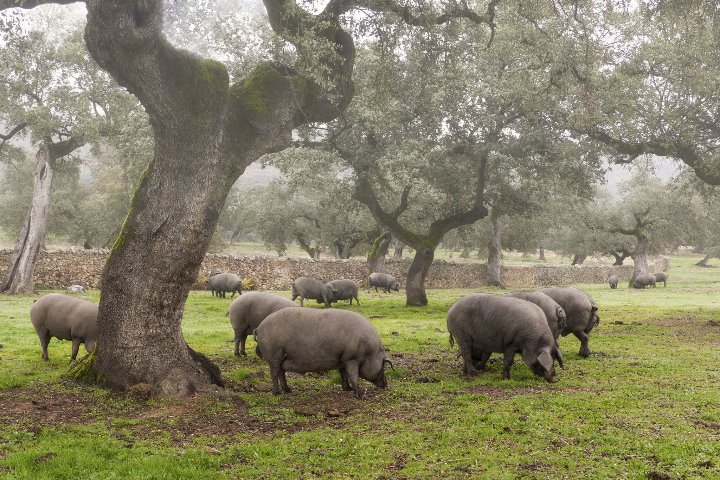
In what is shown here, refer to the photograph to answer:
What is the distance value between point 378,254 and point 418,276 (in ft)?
50.5

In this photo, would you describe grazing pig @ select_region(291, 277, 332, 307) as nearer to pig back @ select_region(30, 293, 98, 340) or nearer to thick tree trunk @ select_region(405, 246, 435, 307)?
thick tree trunk @ select_region(405, 246, 435, 307)

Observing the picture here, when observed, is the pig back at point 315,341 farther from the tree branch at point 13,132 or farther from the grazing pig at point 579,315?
the tree branch at point 13,132

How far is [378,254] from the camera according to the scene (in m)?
41.2

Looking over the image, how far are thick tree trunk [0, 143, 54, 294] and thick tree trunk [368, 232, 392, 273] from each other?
799 inches

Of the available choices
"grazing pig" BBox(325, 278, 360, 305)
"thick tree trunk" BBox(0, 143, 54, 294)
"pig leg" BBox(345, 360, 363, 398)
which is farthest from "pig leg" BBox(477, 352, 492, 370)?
"thick tree trunk" BBox(0, 143, 54, 294)

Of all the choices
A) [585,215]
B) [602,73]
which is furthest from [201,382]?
[585,215]

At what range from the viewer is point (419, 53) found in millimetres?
13523

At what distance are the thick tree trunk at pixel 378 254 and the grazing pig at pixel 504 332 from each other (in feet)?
93.9

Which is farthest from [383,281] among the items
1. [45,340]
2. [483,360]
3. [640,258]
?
[640,258]

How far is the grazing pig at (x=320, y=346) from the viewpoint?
9.16m

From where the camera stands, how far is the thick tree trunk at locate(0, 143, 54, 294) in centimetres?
2788

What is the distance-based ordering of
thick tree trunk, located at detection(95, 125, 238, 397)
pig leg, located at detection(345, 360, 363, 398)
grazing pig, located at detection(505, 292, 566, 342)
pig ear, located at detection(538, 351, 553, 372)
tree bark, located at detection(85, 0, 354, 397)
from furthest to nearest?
grazing pig, located at detection(505, 292, 566, 342), pig ear, located at detection(538, 351, 553, 372), pig leg, located at detection(345, 360, 363, 398), thick tree trunk, located at detection(95, 125, 238, 397), tree bark, located at detection(85, 0, 354, 397)

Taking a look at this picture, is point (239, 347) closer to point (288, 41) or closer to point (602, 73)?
point (288, 41)

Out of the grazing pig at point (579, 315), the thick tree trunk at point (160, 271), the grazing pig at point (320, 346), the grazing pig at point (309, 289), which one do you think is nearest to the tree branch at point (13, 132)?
the grazing pig at point (309, 289)
